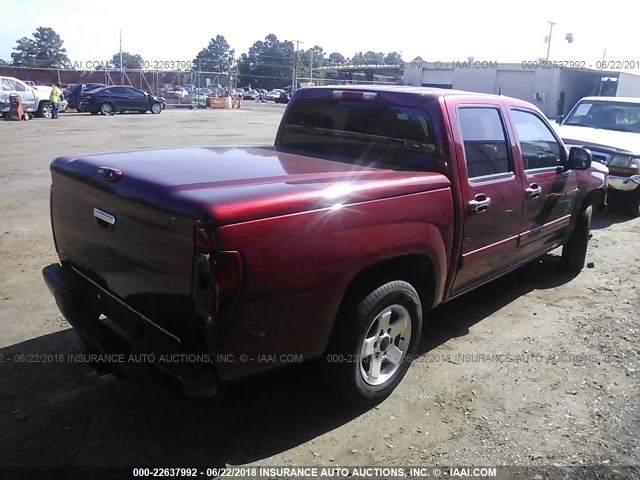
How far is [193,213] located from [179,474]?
1394 millimetres

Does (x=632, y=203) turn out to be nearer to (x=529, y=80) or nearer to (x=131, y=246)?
(x=131, y=246)

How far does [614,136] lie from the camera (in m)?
9.30

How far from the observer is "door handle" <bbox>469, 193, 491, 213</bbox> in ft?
12.3

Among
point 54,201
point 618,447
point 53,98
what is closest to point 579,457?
point 618,447

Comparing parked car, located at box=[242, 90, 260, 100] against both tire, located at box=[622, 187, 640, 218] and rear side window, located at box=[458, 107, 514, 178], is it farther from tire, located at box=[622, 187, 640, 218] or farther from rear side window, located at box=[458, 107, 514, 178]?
rear side window, located at box=[458, 107, 514, 178]

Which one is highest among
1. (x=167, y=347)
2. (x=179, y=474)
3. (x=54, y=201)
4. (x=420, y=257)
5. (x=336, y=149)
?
(x=336, y=149)

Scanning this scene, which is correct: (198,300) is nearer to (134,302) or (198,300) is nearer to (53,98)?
(134,302)

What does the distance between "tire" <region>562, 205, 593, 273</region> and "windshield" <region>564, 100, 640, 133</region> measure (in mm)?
5046

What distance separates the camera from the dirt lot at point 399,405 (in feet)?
9.77

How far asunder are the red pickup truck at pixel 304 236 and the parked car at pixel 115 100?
28.7 metres

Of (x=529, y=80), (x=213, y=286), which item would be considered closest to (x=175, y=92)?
(x=529, y=80)

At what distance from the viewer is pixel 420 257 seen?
3.48 m

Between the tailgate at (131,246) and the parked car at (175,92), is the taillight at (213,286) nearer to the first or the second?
the tailgate at (131,246)

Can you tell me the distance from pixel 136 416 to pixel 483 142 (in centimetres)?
304
